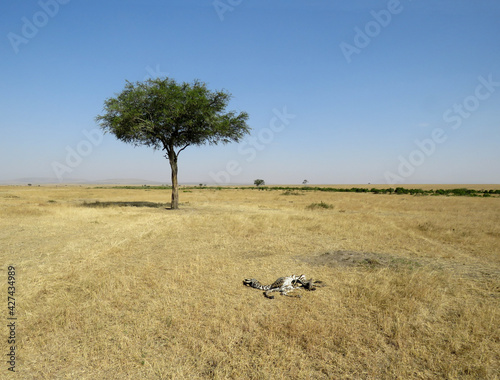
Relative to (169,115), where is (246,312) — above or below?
below

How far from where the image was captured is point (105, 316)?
5.30 metres

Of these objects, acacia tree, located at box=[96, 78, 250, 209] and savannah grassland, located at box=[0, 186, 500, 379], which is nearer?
savannah grassland, located at box=[0, 186, 500, 379]

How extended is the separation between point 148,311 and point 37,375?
76.9 inches

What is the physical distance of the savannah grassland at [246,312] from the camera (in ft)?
13.0

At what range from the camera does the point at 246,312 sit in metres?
5.49

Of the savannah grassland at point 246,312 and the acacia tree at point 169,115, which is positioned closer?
the savannah grassland at point 246,312

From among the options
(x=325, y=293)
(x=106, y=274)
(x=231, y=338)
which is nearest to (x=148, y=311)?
(x=231, y=338)

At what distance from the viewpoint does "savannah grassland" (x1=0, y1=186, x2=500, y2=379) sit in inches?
156

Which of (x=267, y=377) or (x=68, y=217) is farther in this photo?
(x=68, y=217)

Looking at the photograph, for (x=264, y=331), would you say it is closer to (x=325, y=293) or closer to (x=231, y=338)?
(x=231, y=338)

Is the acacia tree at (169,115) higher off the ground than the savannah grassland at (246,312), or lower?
higher

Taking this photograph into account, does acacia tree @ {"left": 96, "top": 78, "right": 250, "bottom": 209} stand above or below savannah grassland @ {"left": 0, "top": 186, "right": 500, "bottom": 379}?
above

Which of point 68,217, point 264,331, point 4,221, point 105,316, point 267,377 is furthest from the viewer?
point 68,217

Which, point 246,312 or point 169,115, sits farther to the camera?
point 169,115
